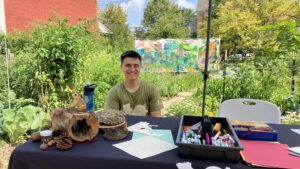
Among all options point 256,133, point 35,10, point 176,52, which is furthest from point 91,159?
point 35,10

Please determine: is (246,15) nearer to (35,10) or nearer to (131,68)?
(35,10)

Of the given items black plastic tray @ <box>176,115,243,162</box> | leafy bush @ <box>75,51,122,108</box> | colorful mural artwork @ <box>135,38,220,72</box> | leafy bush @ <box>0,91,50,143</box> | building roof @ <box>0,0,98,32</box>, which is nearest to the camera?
black plastic tray @ <box>176,115,243,162</box>

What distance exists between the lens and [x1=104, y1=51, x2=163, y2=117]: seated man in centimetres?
185

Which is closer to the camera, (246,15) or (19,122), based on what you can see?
(19,122)

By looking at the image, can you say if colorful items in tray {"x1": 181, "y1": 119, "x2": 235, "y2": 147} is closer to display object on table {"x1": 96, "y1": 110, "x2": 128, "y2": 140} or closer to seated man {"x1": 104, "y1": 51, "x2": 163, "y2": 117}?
display object on table {"x1": 96, "y1": 110, "x2": 128, "y2": 140}

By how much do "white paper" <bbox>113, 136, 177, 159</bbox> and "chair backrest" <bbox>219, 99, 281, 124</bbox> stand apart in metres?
0.89

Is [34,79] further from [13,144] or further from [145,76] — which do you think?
[145,76]

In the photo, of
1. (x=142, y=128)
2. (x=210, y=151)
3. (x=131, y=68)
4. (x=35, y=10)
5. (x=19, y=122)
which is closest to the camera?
(x=210, y=151)

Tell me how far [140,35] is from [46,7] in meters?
11.1

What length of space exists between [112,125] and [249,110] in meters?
1.20

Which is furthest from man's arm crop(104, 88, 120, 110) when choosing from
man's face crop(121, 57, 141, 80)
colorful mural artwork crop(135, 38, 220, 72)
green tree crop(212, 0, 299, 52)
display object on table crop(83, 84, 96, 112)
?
green tree crop(212, 0, 299, 52)

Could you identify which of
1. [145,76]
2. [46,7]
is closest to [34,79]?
[145,76]

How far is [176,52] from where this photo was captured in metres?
8.55

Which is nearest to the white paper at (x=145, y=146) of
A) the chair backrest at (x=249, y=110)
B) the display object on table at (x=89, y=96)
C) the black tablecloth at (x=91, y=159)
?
the black tablecloth at (x=91, y=159)
